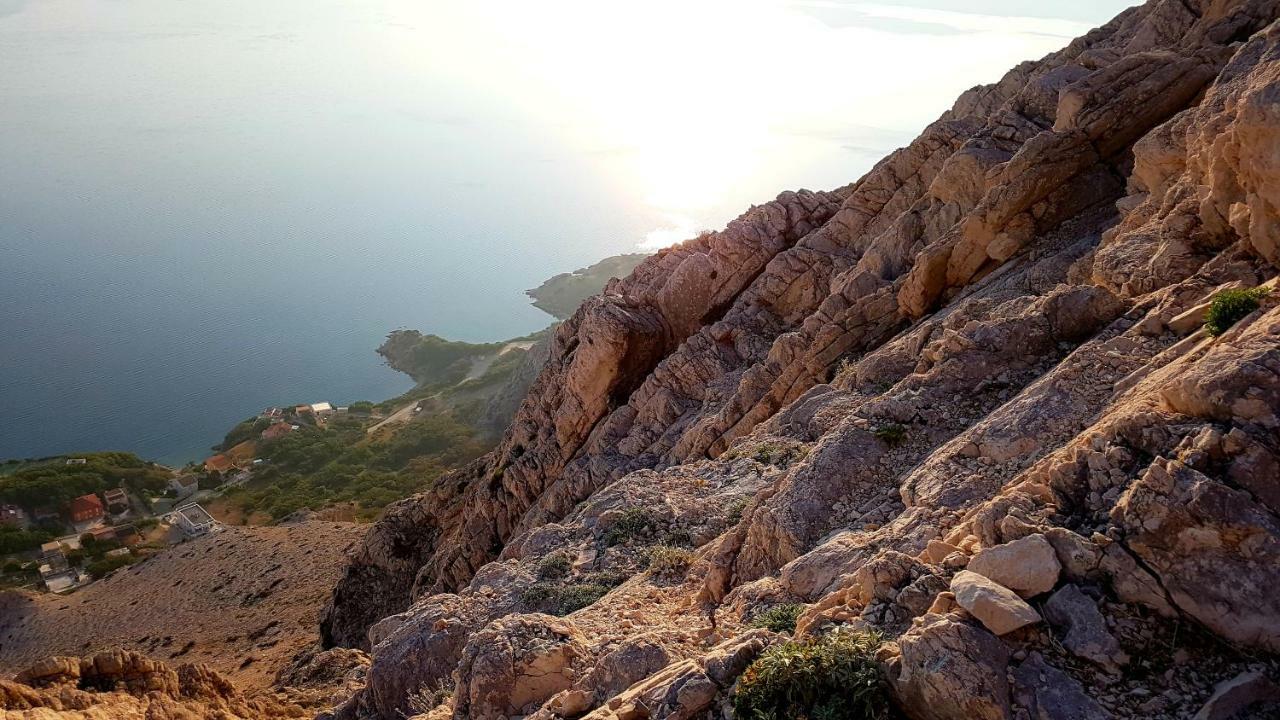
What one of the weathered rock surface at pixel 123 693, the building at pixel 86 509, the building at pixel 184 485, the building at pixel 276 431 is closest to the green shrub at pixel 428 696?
the weathered rock surface at pixel 123 693

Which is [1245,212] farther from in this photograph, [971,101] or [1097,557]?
[971,101]

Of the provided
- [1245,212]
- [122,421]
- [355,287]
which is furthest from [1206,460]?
[355,287]

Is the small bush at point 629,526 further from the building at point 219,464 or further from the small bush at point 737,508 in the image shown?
the building at point 219,464

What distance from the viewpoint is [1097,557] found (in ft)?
26.7

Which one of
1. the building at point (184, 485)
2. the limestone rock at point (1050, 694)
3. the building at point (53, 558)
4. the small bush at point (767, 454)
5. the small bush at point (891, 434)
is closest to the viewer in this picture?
the limestone rock at point (1050, 694)

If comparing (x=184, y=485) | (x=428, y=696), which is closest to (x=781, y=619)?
(x=428, y=696)

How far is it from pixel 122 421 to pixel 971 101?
412 feet

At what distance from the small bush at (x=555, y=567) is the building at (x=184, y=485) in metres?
69.5

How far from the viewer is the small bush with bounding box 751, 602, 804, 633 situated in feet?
35.0

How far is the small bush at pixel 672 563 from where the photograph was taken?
1630 centimetres

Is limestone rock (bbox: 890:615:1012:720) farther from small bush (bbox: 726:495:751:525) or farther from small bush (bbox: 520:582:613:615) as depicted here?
small bush (bbox: 726:495:751:525)

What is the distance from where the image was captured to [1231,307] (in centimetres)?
1067

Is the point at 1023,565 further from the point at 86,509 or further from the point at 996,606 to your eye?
the point at 86,509

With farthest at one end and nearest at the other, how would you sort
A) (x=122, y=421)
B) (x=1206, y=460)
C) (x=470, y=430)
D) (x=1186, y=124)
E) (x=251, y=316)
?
(x=251, y=316) < (x=122, y=421) < (x=470, y=430) < (x=1186, y=124) < (x=1206, y=460)
